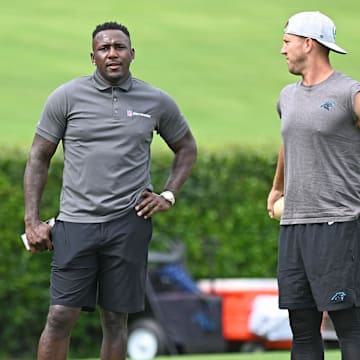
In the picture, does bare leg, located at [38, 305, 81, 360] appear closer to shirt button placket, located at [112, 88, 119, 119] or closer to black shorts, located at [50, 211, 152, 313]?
black shorts, located at [50, 211, 152, 313]

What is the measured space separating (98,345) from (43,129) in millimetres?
6788

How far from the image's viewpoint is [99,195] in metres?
7.36

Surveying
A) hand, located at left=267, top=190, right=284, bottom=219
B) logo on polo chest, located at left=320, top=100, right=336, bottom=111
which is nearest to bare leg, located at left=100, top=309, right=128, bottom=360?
hand, located at left=267, top=190, right=284, bottom=219

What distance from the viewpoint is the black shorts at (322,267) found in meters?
6.82

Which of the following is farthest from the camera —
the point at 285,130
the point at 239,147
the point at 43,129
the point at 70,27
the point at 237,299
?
the point at 70,27

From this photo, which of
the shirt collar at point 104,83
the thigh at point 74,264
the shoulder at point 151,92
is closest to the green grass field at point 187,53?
the shoulder at point 151,92

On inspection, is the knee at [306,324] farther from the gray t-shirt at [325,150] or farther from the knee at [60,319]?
the knee at [60,319]

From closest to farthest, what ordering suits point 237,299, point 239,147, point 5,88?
point 237,299 < point 239,147 < point 5,88

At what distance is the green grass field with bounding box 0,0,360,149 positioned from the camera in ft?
65.4

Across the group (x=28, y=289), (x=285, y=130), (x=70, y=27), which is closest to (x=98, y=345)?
(x=28, y=289)

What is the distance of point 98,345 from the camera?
45.8 feet

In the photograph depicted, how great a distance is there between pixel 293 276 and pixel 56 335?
1.37 metres

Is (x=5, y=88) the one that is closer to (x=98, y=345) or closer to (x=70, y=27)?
(x=70, y=27)

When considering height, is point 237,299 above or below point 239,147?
below
